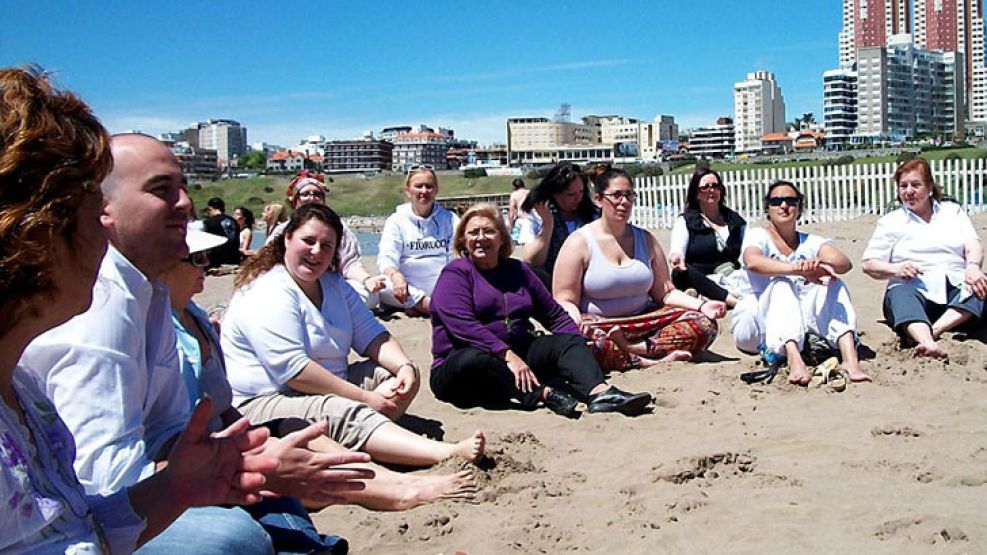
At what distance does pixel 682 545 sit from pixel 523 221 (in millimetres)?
5889

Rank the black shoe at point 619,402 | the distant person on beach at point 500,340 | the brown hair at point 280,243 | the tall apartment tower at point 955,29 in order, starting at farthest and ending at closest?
1. the tall apartment tower at point 955,29
2. the distant person on beach at point 500,340
3. the black shoe at point 619,402
4. the brown hair at point 280,243

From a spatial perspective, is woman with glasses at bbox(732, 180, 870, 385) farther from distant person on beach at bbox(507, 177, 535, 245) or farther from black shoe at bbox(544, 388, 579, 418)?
distant person on beach at bbox(507, 177, 535, 245)

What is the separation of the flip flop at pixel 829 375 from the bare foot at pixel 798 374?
0.04 metres

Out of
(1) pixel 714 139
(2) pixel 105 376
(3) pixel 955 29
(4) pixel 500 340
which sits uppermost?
(3) pixel 955 29

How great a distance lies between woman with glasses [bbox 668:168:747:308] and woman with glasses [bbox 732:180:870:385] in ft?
5.06

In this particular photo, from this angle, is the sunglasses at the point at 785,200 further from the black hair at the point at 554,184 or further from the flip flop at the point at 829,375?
the black hair at the point at 554,184

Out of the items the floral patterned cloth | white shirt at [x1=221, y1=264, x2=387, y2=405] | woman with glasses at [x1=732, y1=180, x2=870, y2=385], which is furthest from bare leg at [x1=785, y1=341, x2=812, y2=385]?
the floral patterned cloth

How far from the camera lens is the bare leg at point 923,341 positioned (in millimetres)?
5852

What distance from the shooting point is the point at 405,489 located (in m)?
3.73

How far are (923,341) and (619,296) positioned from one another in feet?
6.65

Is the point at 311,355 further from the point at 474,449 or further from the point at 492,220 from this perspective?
the point at 492,220

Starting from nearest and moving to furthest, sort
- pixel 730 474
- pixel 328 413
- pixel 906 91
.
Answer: pixel 730 474 → pixel 328 413 → pixel 906 91

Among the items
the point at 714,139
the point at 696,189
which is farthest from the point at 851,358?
the point at 714,139

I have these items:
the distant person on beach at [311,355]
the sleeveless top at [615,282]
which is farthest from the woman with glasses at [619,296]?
the distant person on beach at [311,355]
